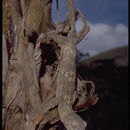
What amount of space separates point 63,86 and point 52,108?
0.19 m

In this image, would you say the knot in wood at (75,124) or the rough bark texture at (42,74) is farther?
the rough bark texture at (42,74)

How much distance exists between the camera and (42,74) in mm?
2047

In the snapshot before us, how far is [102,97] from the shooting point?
5.71 m

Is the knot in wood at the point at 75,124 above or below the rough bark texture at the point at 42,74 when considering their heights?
below

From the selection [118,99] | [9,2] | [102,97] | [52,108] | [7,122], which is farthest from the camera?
[118,99]

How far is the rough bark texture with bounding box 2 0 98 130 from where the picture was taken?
5.16 feet

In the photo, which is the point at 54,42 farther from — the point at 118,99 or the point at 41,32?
the point at 118,99

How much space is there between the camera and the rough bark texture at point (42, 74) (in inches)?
61.9

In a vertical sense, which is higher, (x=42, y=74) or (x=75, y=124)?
(x=42, y=74)

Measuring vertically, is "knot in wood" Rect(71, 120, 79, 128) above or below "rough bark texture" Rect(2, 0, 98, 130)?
below

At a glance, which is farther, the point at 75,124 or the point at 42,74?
the point at 42,74

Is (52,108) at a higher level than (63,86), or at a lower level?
lower

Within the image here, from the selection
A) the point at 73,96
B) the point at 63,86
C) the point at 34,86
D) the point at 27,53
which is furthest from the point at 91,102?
the point at 27,53

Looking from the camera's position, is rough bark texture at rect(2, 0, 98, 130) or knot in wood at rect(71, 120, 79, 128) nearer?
knot in wood at rect(71, 120, 79, 128)
